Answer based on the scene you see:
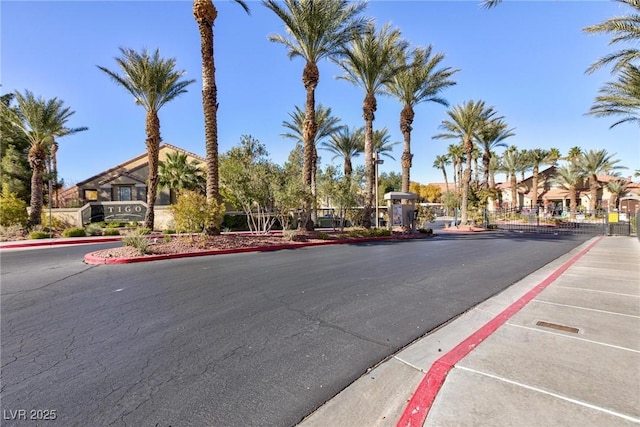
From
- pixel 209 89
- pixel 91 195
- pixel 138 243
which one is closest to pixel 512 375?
pixel 138 243

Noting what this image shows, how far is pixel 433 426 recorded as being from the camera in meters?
2.41

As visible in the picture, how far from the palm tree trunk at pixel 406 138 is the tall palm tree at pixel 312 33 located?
8.06 metres

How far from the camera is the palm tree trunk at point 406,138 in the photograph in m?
25.1

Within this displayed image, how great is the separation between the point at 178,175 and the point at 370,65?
18.8 meters

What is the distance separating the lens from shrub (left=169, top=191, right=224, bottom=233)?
12.9 meters

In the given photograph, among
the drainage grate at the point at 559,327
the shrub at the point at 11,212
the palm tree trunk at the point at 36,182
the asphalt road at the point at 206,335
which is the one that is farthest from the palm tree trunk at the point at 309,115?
the palm tree trunk at the point at 36,182

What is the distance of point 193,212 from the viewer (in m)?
13.0

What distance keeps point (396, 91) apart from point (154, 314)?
81.4ft

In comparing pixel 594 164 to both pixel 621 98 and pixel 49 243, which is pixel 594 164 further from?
pixel 49 243

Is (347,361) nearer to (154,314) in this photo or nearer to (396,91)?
(154,314)

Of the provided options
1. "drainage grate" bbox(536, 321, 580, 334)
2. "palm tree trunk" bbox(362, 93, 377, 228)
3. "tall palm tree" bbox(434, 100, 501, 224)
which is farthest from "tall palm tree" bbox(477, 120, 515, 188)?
"drainage grate" bbox(536, 321, 580, 334)

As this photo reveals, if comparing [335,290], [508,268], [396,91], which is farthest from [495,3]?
[396,91]

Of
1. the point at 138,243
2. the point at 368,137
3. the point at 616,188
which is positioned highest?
the point at 368,137

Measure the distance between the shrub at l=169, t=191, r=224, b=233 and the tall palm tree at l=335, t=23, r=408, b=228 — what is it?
1107cm
